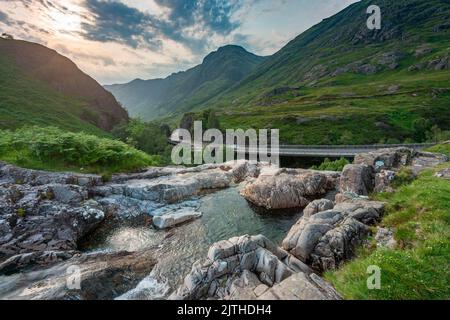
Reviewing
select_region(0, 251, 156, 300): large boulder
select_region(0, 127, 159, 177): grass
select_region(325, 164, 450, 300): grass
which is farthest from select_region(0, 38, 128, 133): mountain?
select_region(325, 164, 450, 300): grass

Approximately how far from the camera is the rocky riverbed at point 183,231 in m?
13.1

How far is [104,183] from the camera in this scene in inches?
1241

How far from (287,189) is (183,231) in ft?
48.3

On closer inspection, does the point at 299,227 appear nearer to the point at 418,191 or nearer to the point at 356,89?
the point at 418,191

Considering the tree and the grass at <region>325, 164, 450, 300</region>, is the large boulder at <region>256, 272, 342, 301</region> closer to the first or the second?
the grass at <region>325, 164, 450, 300</region>

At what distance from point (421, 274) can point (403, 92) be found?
449 feet

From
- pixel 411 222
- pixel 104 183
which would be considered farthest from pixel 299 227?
pixel 104 183

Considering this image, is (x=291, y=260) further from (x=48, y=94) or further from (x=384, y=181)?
(x=48, y=94)

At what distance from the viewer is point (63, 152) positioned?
1262 inches

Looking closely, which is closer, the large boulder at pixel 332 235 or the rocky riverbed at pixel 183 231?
the rocky riverbed at pixel 183 231

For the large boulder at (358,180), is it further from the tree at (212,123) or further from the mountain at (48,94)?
the tree at (212,123)

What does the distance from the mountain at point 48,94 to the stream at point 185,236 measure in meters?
49.7

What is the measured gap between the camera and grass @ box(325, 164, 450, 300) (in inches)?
348

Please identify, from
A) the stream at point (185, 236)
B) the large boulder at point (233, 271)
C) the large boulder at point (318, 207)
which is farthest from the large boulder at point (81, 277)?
the large boulder at point (318, 207)
